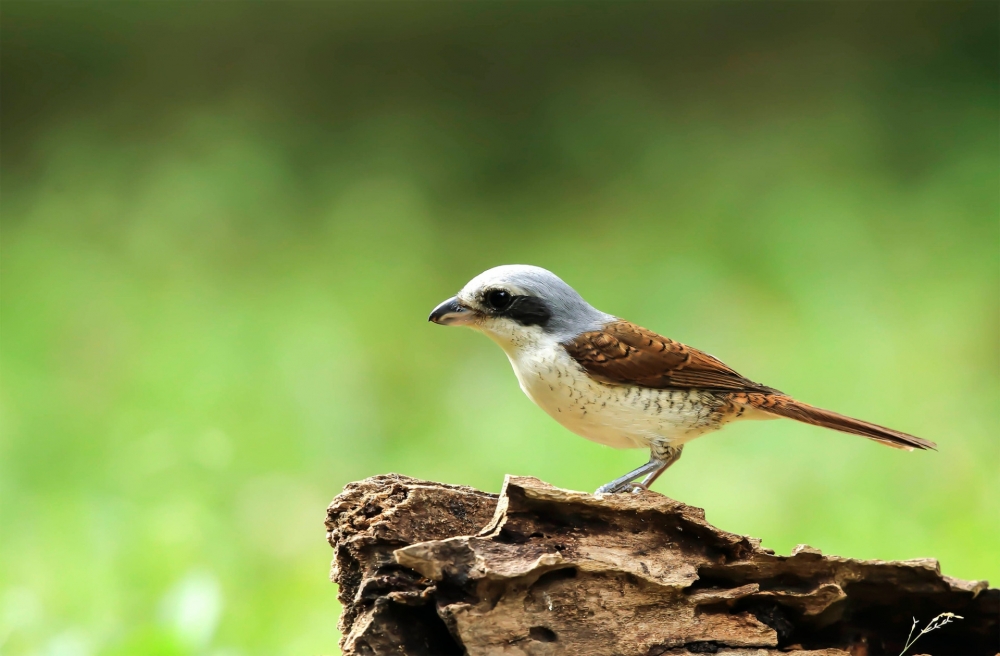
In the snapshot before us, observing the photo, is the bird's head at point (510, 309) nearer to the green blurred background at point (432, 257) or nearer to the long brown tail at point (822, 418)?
the long brown tail at point (822, 418)

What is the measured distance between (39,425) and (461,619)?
4.49 metres

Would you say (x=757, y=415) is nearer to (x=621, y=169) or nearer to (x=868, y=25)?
(x=621, y=169)

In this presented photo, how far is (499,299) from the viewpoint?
3.04 meters

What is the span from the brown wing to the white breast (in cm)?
3

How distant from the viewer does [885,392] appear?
5352mm

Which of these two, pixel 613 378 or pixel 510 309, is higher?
pixel 510 309

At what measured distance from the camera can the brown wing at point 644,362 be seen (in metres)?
2.94

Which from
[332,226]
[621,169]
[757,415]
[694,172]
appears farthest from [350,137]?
[757,415]

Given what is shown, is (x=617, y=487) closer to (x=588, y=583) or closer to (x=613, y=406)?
(x=613, y=406)

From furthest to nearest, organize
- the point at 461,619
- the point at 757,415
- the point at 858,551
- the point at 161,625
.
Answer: the point at 858,551 < the point at 161,625 < the point at 757,415 < the point at 461,619

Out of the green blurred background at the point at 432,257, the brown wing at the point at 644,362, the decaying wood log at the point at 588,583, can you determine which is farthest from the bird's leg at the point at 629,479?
the green blurred background at the point at 432,257

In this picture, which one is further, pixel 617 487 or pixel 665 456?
pixel 665 456

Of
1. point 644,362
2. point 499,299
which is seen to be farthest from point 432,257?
point 644,362

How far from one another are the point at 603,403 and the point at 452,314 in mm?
615
